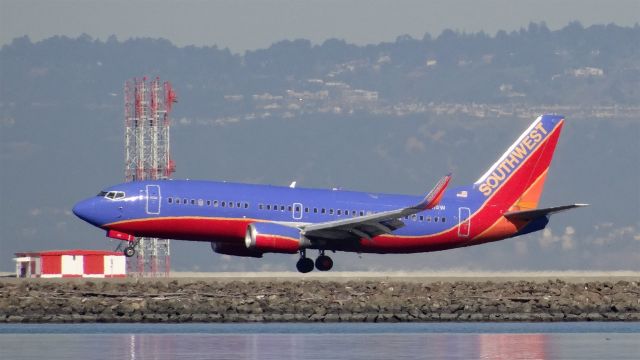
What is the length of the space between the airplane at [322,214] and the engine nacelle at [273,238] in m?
0.04

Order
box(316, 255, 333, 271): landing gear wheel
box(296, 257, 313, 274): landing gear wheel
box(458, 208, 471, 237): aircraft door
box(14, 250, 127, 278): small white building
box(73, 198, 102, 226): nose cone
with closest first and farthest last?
box(73, 198, 102, 226): nose cone < box(316, 255, 333, 271): landing gear wheel < box(296, 257, 313, 274): landing gear wheel < box(458, 208, 471, 237): aircraft door < box(14, 250, 127, 278): small white building

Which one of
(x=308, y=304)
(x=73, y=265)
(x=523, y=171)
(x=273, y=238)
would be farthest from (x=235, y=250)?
(x=523, y=171)

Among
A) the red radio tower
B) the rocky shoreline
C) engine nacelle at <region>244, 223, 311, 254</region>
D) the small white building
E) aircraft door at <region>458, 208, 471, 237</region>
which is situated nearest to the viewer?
the rocky shoreline

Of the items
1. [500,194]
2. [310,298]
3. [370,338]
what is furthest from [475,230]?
[370,338]

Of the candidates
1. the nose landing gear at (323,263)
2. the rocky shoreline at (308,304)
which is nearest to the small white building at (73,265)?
the nose landing gear at (323,263)

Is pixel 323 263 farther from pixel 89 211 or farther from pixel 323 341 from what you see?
pixel 323 341

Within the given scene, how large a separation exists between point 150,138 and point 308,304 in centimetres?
3950

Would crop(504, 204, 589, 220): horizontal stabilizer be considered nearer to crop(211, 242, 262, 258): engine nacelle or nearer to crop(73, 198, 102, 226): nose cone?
crop(211, 242, 262, 258): engine nacelle

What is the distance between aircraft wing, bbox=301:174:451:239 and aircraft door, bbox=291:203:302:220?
47 centimetres

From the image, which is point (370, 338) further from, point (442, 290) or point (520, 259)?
point (520, 259)

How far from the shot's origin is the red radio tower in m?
98.7

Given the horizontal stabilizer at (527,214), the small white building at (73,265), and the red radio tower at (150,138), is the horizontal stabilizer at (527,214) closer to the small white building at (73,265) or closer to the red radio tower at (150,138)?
the small white building at (73,265)

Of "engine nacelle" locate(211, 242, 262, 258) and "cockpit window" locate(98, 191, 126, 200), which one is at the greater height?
"cockpit window" locate(98, 191, 126, 200)

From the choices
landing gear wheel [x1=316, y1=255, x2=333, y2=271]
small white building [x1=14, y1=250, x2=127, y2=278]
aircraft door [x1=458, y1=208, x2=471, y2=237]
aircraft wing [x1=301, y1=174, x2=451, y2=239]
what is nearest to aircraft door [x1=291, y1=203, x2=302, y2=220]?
aircraft wing [x1=301, y1=174, x2=451, y2=239]
